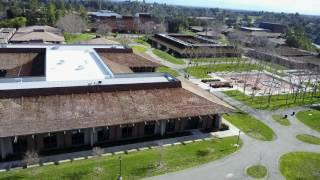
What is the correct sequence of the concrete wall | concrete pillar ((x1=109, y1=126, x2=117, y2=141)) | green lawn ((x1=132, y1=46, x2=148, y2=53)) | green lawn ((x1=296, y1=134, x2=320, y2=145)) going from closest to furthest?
the concrete wall → concrete pillar ((x1=109, y1=126, x2=117, y2=141)) → green lawn ((x1=296, y1=134, x2=320, y2=145)) → green lawn ((x1=132, y1=46, x2=148, y2=53))

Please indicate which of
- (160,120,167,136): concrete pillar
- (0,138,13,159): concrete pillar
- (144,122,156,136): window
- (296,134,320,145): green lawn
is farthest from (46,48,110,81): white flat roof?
(296,134,320,145): green lawn

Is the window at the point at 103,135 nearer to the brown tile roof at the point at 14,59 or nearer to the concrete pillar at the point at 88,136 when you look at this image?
the concrete pillar at the point at 88,136

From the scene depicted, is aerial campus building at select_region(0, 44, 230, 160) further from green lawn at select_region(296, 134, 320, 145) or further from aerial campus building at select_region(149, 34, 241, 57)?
aerial campus building at select_region(149, 34, 241, 57)

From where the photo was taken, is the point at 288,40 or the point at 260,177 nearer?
the point at 260,177

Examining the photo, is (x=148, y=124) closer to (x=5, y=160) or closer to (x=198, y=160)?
(x=198, y=160)

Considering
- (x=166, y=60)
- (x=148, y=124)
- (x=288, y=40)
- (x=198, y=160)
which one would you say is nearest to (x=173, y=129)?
(x=148, y=124)

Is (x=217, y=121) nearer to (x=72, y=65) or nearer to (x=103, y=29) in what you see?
(x=72, y=65)

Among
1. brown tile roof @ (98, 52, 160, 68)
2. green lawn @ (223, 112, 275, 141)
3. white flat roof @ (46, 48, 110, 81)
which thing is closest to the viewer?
green lawn @ (223, 112, 275, 141)
